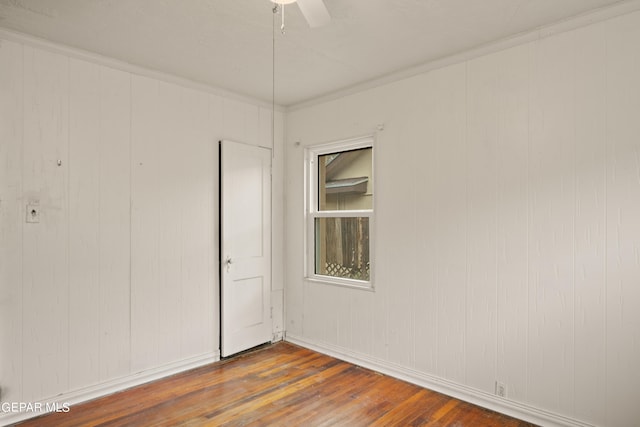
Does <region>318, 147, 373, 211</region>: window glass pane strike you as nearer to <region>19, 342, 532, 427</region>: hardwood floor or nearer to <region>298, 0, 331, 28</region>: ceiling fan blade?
<region>19, 342, 532, 427</region>: hardwood floor

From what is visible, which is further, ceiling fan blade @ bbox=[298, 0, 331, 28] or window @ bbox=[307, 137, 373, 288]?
window @ bbox=[307, 137, 373, 288]

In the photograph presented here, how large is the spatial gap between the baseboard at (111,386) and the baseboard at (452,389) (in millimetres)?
1152

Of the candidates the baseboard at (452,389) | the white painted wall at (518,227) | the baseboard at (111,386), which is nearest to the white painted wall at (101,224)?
the baseboard at (111,386)

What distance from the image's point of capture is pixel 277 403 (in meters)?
2.83

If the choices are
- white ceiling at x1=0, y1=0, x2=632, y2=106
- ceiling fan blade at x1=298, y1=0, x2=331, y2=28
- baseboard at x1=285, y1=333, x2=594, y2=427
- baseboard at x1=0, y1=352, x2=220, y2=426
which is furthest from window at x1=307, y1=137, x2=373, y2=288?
ceiling fan blade at x1=298, y1=0, x2=331, y2=28

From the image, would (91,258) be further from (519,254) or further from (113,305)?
(519,254)

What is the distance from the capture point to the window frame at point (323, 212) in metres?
3.57

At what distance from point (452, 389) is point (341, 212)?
5.99 ft

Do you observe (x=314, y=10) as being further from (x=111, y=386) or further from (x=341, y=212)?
(x=111, y=386)

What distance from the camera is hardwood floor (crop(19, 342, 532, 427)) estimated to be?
258cm

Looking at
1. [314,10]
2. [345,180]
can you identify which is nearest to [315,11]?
[314,10]

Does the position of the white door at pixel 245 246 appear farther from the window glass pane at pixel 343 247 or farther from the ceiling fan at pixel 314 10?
the ceiling fan at pixel 314 10

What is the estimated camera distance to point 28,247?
8.74 feet

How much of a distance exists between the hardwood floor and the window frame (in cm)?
82
